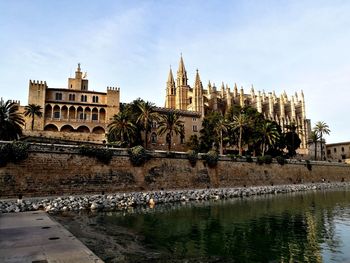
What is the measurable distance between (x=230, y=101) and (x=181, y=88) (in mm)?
14840

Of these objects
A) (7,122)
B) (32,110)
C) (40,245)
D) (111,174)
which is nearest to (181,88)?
(32,110)

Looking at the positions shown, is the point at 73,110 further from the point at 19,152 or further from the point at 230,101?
the point at 230,101

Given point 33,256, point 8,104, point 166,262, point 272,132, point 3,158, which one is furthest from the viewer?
point 272,132

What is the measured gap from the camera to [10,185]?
2639 centimetres

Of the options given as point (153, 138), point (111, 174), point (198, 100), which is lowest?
point (111, 174)

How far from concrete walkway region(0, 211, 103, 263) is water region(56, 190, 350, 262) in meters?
1.37

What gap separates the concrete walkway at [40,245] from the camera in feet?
28.9

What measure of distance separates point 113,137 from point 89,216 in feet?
102

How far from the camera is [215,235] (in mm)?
15367

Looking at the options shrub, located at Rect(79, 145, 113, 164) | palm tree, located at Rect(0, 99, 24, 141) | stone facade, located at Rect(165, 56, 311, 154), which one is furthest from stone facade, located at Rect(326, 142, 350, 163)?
palm tree, located at Rect(0, 99, 24, 141)

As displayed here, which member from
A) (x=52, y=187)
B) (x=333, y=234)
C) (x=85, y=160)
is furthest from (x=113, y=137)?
(x=333, y=234)

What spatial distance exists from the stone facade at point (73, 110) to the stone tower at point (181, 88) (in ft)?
93.2

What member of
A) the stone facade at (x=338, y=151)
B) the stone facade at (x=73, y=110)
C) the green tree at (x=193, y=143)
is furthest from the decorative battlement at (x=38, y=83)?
the stone facade at (x=338, y=151)

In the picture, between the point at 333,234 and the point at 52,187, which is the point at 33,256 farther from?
the point at 52,187
